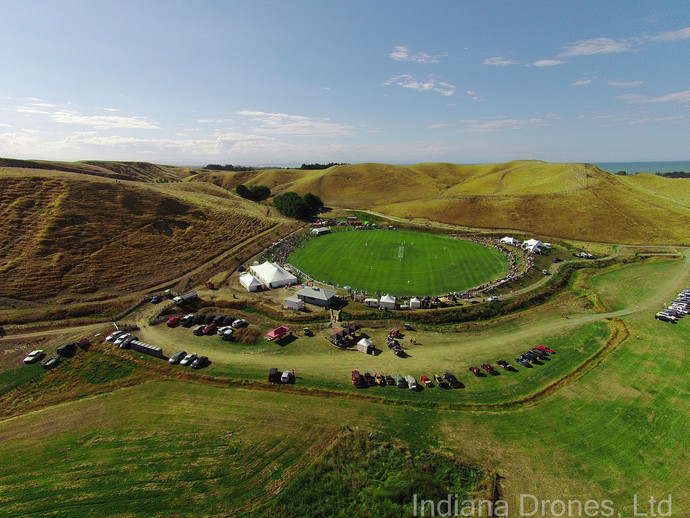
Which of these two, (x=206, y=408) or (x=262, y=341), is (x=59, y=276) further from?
(x=206, y=408)

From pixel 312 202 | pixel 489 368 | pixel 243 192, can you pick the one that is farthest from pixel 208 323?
pixel 243 192

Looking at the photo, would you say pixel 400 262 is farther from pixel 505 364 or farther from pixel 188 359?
pixel 188 359

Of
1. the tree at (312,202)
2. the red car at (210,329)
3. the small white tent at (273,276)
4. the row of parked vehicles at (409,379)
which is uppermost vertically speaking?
the tree at (312,202)

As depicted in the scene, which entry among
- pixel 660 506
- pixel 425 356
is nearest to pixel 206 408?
pixel 425 356

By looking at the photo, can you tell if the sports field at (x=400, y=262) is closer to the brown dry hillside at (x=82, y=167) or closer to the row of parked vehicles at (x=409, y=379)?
the row of parked vehicles at (x=409, y=379)

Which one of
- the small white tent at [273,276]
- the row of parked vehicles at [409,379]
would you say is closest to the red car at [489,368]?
the row of parked vehicles at [409,379]

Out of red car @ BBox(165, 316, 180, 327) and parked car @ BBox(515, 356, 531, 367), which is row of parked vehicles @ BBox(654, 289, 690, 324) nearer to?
parked car @ BBox(515, 356, 531, 367)
